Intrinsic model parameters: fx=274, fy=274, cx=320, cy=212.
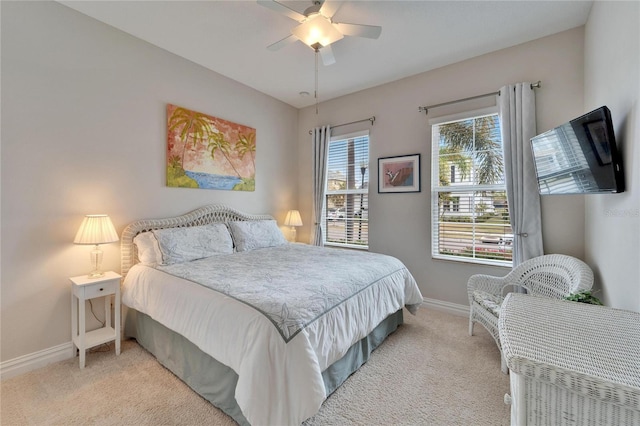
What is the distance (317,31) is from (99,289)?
109 inches

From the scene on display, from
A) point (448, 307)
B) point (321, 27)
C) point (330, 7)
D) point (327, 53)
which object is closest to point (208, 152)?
point (327, 53)

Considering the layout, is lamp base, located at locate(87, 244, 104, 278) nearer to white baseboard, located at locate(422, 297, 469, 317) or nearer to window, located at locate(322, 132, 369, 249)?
window, located at locate(322, 132, 369, 249)

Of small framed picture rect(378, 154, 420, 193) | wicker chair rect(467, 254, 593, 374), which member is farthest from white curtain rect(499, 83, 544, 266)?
small framed picture rect(378, 154, 420, 193)

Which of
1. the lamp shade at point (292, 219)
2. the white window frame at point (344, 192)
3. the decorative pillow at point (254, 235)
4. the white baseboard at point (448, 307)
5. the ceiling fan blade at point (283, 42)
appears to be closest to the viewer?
the ceiling fan blade at point (283, 42)

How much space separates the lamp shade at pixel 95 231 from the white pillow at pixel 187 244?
32cm

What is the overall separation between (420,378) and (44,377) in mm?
2790

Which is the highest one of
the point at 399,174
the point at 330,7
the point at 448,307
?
the point at 330,7

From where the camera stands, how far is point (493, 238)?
3.03 metres

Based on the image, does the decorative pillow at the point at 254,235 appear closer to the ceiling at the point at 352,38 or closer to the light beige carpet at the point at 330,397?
the light beige carpet at the point at 330,397

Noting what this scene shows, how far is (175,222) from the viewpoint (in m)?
2.96

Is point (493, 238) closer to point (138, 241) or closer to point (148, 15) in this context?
point (138, 241)

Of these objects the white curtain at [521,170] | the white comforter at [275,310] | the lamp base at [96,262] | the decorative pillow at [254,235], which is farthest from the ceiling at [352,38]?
the white comforter at [275,310]

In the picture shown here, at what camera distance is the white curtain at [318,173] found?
4258mm

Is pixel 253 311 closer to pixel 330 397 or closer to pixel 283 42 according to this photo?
pixel 330 397
